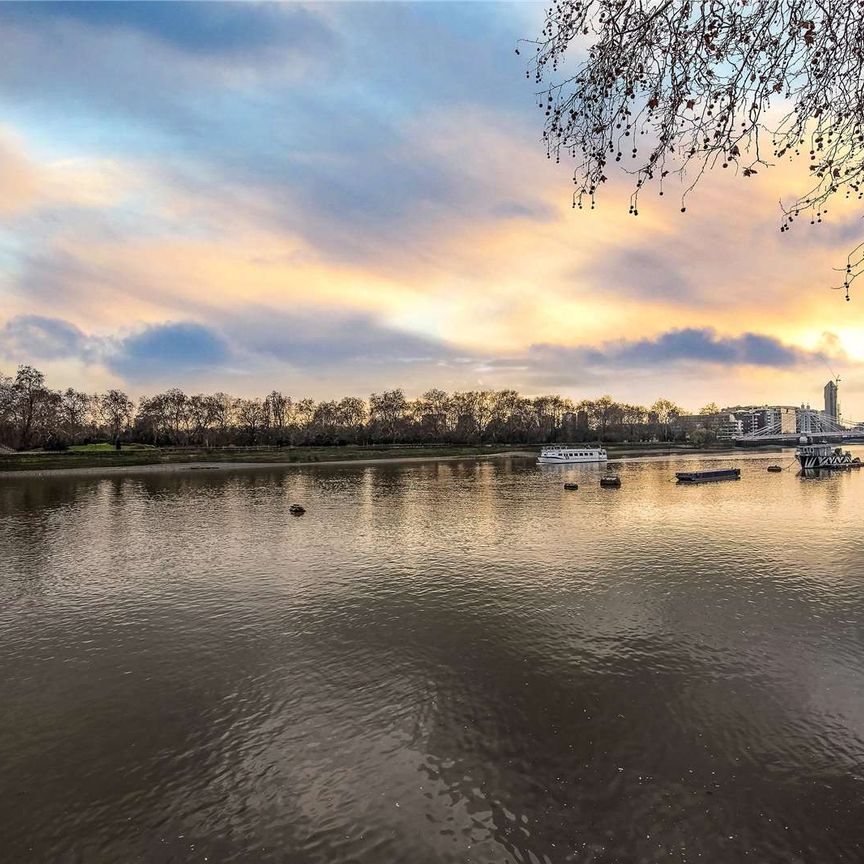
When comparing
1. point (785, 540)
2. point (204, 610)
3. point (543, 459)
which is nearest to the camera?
point (204, 610)

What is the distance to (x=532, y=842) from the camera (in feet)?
37.5

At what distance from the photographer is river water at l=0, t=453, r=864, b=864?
11734 millimetres

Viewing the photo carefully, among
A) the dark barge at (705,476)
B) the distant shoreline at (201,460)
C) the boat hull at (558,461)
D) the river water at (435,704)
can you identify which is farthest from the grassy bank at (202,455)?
the river water at (435,704)

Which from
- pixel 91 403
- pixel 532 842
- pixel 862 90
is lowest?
pixel 532 842

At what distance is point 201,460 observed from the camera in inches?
5802

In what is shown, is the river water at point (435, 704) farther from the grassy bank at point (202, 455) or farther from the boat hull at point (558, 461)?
the grassy bank at point (202, 455)

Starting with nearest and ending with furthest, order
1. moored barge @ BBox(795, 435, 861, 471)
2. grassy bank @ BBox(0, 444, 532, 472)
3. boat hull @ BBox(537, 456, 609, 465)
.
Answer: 1. moored barge @ BBox(795, 435, 861, 471)
2. grassy bank @ BBox(0, 444, 532, 472)
3. boat hull @ BBox(537, 456, 609, 465)

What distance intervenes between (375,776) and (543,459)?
13178 cm

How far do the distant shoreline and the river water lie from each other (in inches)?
3929

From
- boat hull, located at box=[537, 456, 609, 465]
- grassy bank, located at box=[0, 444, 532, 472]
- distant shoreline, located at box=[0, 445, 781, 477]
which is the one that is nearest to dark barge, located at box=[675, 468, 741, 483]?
boat hull, located at box=[537, 456, 609, 465]

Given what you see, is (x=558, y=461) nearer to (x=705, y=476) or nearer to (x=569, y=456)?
(x=569, y=456)

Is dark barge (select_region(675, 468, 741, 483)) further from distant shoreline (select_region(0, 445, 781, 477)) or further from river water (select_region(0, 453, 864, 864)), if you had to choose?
distant shoreline (select_region(0, 445, 781, 477))

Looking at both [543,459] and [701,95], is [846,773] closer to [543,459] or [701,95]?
[701,95]

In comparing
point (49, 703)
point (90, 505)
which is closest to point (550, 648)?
point (49, 703)
